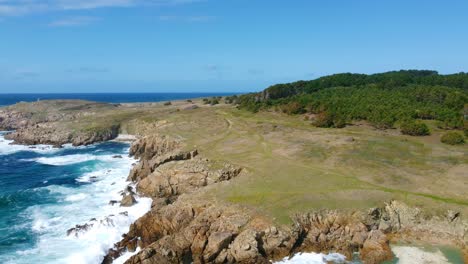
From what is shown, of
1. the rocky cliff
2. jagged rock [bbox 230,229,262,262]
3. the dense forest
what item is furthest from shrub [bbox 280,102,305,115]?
jagged rock [bbox 230,229,262,262]

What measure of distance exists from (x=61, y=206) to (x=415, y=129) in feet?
192

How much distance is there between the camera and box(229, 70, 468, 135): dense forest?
239 ft

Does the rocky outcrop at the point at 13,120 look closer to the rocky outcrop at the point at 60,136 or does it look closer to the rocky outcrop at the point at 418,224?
the rocky outcrop at the point at 60,136

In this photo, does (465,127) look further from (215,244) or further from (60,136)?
(60,136)

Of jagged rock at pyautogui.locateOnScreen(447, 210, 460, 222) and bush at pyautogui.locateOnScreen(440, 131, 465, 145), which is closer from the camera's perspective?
jagged rock at pyautogui.locateOnScreen(447, 210, 460, 222)

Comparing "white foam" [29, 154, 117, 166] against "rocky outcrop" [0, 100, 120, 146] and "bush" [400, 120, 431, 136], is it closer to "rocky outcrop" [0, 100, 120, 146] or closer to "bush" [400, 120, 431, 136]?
"rocky outcrop" [0, 100, 120, 146]

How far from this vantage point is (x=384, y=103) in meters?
83.0

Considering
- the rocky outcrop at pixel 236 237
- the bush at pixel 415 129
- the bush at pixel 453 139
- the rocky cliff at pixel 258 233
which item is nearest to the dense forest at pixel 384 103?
the bush at pixel 415 129

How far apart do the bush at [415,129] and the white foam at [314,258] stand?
136 ft

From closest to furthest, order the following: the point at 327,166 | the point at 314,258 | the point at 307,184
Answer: the point at 314,258
the point at 307,184
the point at 327,166

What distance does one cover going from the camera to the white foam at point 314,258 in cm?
3180

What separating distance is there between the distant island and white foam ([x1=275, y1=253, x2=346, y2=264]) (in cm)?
57

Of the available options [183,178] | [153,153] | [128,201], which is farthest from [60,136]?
[183,178]

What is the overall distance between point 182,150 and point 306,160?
781 inches
